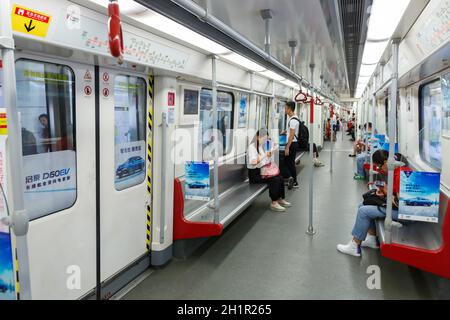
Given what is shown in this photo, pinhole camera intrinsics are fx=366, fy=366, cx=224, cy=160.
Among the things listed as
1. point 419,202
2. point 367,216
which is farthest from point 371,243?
point 419,202

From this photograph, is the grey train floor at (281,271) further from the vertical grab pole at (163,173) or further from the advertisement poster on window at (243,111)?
the advertisement poster on window at (243,111)

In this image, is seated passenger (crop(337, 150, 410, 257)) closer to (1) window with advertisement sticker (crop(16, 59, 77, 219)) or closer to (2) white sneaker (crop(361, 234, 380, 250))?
(2) white sneaker (crop(361, 234, 380, 250))

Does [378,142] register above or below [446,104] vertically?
below

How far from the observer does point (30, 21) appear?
6.57 feet

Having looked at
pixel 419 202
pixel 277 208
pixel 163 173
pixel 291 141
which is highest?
pixel 291 141

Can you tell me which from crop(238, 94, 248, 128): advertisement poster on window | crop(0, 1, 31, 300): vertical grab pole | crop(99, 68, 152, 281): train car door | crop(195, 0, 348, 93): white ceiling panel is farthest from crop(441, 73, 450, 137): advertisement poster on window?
crop(0, 1, 31, 300): vertical grab pole

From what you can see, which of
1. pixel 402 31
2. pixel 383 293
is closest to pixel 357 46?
pixel 402 31

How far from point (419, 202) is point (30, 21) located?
3.23 metres

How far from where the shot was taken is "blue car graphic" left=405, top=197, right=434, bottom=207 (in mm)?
3171

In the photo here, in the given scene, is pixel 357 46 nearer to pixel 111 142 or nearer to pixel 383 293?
pixel 383 293

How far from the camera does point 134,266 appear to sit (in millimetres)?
3795

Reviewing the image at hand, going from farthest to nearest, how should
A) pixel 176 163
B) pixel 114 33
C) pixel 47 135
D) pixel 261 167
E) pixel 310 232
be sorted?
pixel 261 167 → pixel 310 232 → pixel 176 163 → pixel 47 135 → pixel 114 33

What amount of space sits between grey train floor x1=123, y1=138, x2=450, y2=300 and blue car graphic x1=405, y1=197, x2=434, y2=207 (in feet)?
2.75

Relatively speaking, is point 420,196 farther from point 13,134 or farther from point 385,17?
point 13,134
